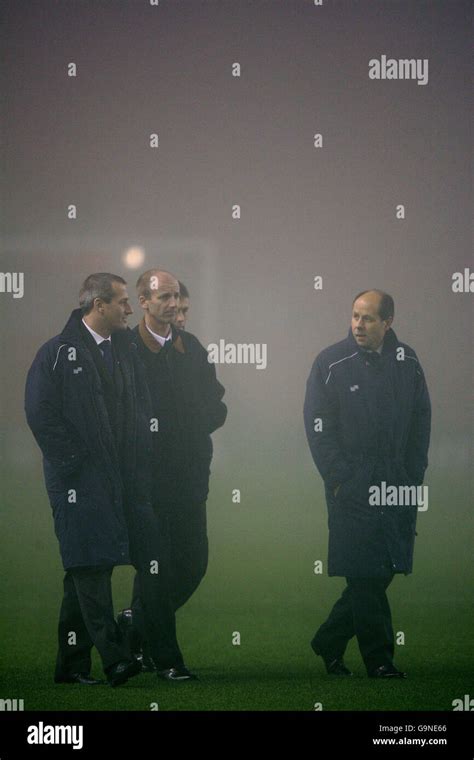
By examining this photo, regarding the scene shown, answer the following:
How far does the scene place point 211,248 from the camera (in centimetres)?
610

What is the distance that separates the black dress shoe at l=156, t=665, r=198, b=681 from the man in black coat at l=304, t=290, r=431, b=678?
59 cm

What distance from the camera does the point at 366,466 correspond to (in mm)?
5820

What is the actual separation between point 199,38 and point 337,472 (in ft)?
7.11

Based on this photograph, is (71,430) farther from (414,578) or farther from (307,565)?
(414,578)

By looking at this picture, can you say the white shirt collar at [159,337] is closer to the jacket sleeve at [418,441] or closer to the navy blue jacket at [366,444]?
the navy blue jacket at [366,444]

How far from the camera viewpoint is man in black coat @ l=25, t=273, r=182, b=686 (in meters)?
5.51

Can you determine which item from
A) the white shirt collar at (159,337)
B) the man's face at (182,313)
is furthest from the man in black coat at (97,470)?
the man's face at (182,313)

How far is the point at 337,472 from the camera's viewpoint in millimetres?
5797

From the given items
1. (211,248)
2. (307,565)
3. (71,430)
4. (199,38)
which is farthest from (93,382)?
(199,38)

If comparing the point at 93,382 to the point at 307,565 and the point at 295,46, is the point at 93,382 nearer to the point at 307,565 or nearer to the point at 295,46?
the point at 307,565

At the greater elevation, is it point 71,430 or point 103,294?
point 103,294
